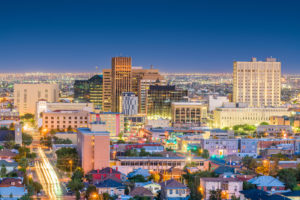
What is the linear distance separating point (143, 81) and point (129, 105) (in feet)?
24.2

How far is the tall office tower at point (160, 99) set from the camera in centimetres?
7462

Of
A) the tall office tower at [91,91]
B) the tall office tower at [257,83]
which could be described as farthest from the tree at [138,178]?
the tall office tower at [257,83]

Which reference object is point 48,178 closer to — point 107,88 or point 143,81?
point 143,81

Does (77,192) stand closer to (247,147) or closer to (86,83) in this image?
(247,147)

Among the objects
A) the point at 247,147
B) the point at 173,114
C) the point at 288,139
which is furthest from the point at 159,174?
the point at 173,114

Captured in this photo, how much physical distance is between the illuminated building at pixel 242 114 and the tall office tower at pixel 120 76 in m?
13.8

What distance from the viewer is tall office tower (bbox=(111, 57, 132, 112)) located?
265 ft

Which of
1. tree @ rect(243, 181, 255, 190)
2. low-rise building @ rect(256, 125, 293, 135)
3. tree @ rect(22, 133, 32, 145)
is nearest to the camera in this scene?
tree @ rect(243, 181, 255, 190)

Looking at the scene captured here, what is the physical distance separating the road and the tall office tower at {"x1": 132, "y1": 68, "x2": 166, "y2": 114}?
3339 cm

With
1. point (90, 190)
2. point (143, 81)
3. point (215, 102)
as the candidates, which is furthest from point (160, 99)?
point (90, 190)

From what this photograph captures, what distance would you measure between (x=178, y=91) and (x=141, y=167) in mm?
36798

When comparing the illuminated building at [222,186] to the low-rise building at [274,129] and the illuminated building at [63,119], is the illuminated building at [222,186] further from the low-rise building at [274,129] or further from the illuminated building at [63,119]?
the illuminated building at [63,119]

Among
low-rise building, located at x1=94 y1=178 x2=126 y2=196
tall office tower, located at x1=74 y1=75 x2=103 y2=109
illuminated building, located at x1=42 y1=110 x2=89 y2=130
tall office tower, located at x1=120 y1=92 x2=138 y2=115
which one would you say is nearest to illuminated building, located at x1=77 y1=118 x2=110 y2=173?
low-rise building, located at x1=94 y1=178 x2=126 y2=196

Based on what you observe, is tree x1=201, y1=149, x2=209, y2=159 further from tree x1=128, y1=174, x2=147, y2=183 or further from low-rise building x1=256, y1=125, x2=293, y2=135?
low-rise building x1=256, y1=125, x2=293, y2=135
